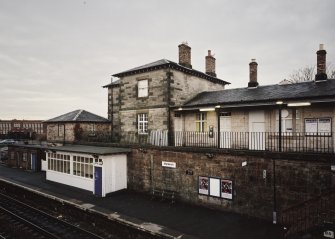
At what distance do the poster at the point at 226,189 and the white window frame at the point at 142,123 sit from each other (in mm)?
8499

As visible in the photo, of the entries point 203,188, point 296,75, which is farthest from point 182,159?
point 296,75

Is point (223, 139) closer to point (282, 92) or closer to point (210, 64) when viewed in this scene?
point (282, 92)

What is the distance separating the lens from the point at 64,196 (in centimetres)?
1512

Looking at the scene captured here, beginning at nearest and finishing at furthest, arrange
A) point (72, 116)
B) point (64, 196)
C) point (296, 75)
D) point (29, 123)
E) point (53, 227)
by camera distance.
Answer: point (53, 227)
point (64, 196)
point (72, 116)
point (296, 75)
point (29, 123)

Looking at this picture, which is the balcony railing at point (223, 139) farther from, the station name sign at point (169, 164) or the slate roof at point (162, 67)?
the slate roof at point (162, 67)

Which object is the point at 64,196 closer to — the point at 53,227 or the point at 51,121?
the point at 53,227

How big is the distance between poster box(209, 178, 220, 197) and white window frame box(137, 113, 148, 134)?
7902 mm

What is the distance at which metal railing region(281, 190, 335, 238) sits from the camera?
8.71 metres

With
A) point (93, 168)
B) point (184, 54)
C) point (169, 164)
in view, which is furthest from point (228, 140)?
point (93, 168)

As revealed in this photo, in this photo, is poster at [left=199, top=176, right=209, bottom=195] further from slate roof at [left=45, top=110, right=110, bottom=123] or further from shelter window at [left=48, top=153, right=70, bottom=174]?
slate roof at [left=45, top=110, right=110, bottom=123]

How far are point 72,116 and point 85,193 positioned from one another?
1034 cm

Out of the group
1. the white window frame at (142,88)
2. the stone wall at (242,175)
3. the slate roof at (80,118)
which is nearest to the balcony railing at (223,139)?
the stone wall at (242,175)

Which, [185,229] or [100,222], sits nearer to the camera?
[185,229]

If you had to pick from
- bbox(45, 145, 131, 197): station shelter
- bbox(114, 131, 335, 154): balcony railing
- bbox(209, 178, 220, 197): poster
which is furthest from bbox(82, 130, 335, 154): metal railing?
bbox(45, 145, 131, 197): station shelter
